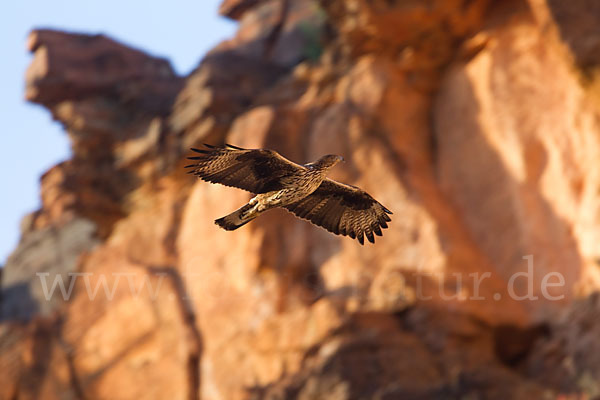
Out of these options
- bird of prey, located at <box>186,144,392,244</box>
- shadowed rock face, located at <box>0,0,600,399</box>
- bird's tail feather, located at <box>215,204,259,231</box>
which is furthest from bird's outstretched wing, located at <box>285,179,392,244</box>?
shadowed rock face, located at <box>0,0,600,399</box>

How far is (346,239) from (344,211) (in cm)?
545

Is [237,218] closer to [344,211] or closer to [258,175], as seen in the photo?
[258,175]

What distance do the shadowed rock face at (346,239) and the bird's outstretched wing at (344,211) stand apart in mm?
3438

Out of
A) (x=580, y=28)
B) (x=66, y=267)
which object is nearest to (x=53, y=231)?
(x=66, y=267)

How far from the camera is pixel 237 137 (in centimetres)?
1339

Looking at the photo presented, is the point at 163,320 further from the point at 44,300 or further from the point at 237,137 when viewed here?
the point at 44,300

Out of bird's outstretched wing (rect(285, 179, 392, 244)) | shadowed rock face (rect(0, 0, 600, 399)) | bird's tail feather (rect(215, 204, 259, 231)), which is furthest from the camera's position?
shadowed rock face (rect(0, 0, 600, 399))

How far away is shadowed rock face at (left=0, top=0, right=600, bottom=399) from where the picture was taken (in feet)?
34.1

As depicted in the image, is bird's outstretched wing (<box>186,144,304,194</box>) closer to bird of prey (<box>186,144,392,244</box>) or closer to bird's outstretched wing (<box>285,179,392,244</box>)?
bird of prey (<box>186,144,392,244</box>)

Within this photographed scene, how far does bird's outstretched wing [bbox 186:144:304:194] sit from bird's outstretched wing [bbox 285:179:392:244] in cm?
78

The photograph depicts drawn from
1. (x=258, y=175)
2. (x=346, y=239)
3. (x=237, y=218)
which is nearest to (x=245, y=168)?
(x=258, y=175)

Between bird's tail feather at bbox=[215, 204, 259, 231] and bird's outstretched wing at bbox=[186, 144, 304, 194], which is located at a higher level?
bird's outstretched wing at bbox=[186, 144, 304, 194]

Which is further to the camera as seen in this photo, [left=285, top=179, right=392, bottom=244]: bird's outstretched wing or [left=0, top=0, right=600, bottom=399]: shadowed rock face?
[left=0, top=0, right=600, bottom=399]: shadowed rock face

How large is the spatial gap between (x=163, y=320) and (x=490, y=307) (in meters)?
5.44
